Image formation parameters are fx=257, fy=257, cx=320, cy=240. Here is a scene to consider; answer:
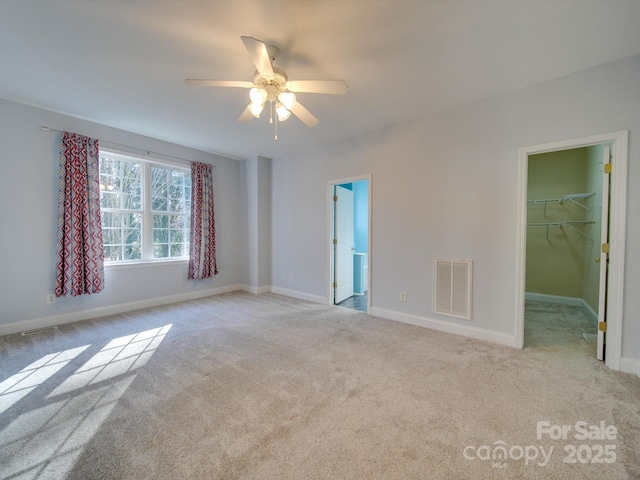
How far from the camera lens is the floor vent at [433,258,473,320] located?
305cm

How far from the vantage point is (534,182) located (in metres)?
4.70

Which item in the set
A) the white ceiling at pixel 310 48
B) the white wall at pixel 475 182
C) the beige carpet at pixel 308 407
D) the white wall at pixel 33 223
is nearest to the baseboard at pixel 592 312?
the beige carpet at pixel 308 407

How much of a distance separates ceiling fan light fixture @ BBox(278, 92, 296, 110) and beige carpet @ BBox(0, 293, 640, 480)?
232 centimetres

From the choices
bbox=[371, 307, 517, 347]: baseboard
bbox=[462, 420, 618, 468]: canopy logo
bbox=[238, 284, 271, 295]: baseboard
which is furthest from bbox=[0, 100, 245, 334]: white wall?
bbox=[462, 420, 618, 468]: canopy logo

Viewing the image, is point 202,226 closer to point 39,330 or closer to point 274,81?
point 39,330

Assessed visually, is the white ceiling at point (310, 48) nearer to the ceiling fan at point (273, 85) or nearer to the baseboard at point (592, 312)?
the ceiling fan at point (273, 85)

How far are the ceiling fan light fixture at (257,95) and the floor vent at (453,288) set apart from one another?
2679 mm

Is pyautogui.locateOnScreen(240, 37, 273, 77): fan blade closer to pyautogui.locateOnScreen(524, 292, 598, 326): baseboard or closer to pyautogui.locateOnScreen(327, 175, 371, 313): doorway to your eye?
pyautogui.locateOnScreen(327, 175, 371, 313): doorway

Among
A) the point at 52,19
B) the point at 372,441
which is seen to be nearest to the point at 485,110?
the point at 372,441

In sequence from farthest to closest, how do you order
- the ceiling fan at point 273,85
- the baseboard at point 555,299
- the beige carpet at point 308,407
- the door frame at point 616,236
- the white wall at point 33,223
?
the baseboard at point 555,299, the white wall at point 33,223, the door frame at point 616,236, the ceiling fan at point 273,85, the beige carpet at point 308,407

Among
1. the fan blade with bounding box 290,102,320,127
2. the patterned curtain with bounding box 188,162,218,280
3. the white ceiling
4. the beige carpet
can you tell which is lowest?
the beige carpet

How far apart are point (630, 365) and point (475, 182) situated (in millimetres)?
2111

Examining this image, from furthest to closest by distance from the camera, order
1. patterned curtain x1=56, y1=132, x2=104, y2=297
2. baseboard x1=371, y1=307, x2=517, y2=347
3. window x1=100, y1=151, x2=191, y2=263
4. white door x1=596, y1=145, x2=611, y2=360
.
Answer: window x1=100, y1=151, x2=191, y2=263
patterned curtain x1=56, y1=132, x2=104, y2=297
baseboard x1=371, y1=307, x2=517, y2=347
white door x1=596, y1=145, x2=611, y2=360

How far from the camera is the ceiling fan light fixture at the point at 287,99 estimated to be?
7.05ft
